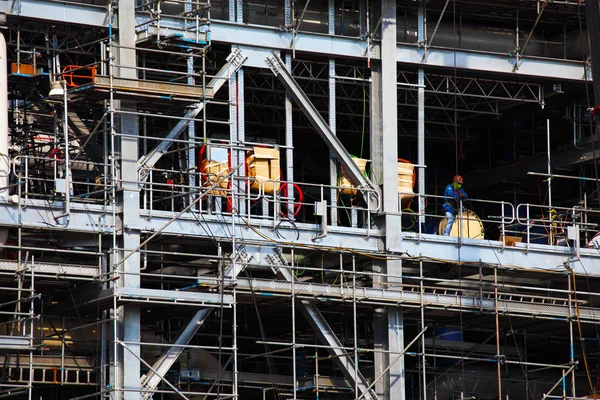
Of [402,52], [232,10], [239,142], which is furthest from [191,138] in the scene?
[402,52]

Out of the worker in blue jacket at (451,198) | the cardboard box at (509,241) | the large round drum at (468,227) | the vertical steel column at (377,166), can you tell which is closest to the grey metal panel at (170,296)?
the vertical steel column at (377,166)

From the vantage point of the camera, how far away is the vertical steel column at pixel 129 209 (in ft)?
129

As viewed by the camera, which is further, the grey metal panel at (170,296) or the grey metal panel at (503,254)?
the grey metal panel at (503,254)

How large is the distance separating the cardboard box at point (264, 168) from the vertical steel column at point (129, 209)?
3.57m

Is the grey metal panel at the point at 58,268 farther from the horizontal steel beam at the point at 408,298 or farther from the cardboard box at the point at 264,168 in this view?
the cardboard box at the point at 264,168

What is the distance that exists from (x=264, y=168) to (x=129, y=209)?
14.6ft

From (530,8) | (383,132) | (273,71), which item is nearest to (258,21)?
(273,71)

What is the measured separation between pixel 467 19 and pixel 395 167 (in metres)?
6.14

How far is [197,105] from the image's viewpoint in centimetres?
4178

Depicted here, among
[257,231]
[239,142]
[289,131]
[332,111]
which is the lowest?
[257,231]

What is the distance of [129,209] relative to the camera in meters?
40.0

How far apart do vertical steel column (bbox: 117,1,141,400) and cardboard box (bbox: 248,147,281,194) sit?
357 centimetres

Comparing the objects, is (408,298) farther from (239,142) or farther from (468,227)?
(239,142)

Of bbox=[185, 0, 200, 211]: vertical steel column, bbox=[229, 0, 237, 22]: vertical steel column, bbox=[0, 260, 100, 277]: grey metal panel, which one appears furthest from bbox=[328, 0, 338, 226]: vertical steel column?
bbox=[0, 260, 100, 277]: grey metal panel
